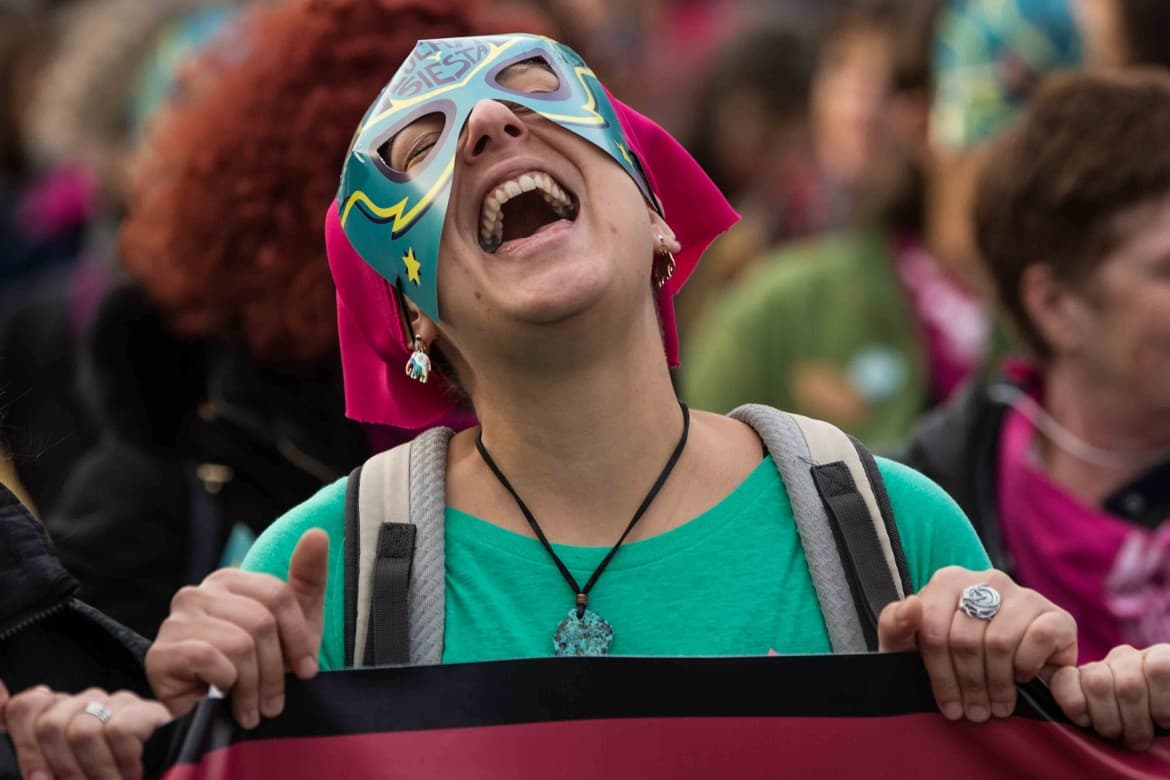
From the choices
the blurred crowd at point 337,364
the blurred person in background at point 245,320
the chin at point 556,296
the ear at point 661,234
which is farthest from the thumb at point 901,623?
the blurred person in background at point 245,320

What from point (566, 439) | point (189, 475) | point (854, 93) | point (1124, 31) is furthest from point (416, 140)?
point (854, 93)

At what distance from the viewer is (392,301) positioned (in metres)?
2.83

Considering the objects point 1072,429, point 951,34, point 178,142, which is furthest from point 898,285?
point 178,142

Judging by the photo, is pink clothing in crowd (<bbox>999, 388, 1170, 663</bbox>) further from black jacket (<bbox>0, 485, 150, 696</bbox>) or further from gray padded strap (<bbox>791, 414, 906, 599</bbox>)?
black jacket (<bbox>0, 485, 150, 696</bbox>)

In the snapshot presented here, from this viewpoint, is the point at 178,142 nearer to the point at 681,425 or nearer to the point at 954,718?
the point at 681,425

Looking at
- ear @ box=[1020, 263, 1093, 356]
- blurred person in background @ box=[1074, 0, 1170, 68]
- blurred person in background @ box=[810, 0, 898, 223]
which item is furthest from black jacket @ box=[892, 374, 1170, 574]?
blurred person in background @ box=[1074, 0, 1170, 68]

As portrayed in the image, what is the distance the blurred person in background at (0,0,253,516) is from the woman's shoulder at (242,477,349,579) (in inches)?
93.5

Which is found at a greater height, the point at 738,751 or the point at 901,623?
the point at 901,623

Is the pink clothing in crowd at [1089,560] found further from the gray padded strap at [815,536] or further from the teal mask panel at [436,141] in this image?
the teal mask panel at [436,141]

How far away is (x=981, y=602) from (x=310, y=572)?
78 cm

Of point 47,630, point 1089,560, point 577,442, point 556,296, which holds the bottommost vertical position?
point 1089,560

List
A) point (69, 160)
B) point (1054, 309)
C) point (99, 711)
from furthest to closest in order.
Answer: point (69, 160), point (1054, 309), point (99, 711)

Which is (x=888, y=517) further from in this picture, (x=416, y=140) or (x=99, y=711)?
(x=99, y=711)

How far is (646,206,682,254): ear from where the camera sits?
277 cm
